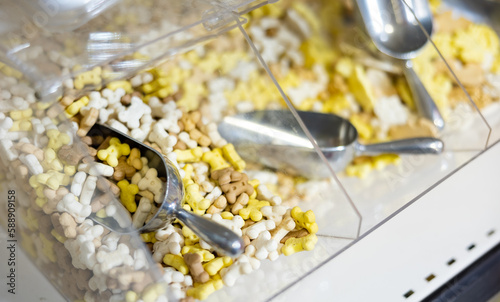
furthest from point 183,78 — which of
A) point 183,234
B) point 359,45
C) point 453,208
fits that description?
point 453,208

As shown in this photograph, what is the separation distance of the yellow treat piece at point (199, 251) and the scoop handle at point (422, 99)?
1.92ft

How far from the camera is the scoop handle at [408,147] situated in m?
0.98

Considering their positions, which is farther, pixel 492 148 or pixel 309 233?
pixel 492 148

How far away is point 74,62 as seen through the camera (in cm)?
81

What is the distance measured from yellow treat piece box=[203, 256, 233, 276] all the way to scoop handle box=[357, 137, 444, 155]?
0.39 metres

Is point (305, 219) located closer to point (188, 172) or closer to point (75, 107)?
point (188, 172)

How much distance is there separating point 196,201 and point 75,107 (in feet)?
0.84

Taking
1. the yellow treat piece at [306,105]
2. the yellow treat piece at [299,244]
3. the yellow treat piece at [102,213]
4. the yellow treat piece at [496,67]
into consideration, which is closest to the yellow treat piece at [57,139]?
the yellow treat piece at [102,213]

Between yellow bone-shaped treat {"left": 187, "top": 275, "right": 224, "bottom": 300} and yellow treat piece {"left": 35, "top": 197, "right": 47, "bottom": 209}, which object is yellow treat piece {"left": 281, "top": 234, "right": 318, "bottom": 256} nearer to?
yellow bone-shaped treat {"left": 187, "top": 275, "right": 224, "bottom": 300}

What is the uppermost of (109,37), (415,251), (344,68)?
(109,37)

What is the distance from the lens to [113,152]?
81 centimetres

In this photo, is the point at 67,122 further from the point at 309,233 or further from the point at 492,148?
the point at 492,148

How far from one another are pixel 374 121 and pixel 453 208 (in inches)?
10.7

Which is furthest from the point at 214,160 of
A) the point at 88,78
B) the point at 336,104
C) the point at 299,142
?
the point at 336,104
